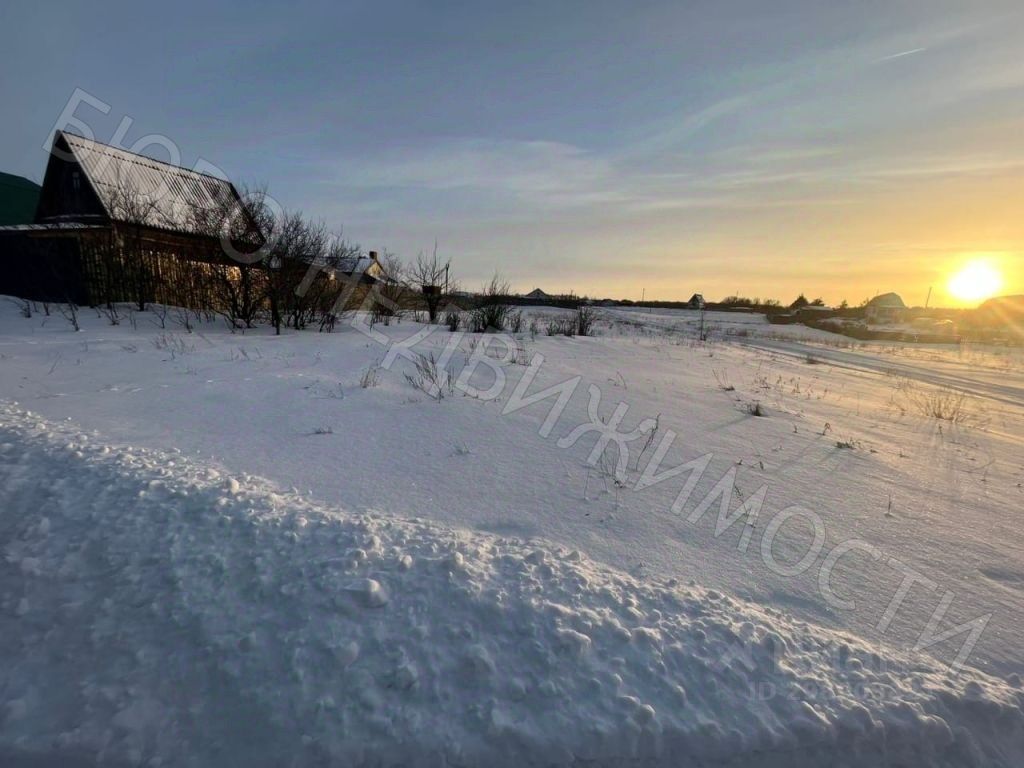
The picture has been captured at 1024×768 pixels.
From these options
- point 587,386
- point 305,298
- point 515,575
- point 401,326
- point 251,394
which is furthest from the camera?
point 401,326

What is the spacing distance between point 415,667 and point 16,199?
32.5 m

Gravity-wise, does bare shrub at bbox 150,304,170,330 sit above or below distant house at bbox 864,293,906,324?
below

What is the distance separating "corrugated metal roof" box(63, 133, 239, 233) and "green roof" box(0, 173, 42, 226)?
10504 millimetres

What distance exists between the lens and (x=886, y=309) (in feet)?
150

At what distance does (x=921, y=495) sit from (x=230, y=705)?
497cm

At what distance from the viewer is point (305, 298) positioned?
39.2ft

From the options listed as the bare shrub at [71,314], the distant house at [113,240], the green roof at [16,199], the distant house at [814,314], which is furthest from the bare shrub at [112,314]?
the distant house at [814,314]

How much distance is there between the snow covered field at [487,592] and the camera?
1.74 m

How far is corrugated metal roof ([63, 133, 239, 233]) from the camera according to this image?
12773mm

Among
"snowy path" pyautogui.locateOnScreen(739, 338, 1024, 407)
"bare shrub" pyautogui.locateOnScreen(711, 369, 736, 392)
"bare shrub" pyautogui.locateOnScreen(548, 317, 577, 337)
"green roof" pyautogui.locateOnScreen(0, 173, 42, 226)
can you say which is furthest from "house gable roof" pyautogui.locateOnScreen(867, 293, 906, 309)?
"green roof" pyautogui.locateOnScreen(0, 173, 42, 226)

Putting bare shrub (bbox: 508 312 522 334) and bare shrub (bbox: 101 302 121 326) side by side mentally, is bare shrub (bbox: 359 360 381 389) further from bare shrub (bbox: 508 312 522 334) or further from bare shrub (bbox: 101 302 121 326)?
bare shrub (bbox: 101 302 121 326)

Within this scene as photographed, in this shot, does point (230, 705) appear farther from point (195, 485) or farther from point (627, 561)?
point (627, 561)

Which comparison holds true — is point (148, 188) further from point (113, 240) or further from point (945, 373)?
point (945, 373)

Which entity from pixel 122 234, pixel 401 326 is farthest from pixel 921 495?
pixel 122 234
